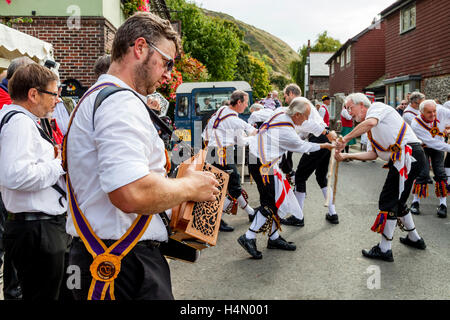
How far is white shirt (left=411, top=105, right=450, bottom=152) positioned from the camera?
655cm

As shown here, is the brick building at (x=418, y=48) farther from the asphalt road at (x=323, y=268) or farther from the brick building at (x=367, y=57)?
the asphalt road at (x=323, y=268)

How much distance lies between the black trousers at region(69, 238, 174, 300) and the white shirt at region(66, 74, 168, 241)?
0.08 metres

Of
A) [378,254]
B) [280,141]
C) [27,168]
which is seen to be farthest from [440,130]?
[27,168]

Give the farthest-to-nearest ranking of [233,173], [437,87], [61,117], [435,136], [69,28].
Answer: [437,87] < [69,28] < [435,136] < [233,173] < [61,117]

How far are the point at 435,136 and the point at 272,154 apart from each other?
374 cm

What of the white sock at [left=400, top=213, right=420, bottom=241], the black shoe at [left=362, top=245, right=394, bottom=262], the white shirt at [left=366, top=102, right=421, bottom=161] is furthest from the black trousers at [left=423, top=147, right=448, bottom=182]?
the black shoe at [left=362, top=245, right=394, bottom=262]

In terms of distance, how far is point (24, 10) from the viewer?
29.8 feet

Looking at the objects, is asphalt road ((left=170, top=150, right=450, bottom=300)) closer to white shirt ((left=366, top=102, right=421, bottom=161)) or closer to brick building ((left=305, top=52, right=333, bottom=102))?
white shirt ((left=366, top=102, right=421, bottom=161))

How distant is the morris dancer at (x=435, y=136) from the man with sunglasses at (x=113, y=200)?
20.0 ft

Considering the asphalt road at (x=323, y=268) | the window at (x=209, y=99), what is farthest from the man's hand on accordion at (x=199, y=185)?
the window at (x=209, y=99)

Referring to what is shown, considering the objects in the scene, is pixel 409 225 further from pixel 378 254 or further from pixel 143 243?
pixel 143 243

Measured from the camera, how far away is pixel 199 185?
1.50 metres

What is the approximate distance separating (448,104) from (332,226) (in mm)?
4974

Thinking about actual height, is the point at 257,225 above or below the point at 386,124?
below
